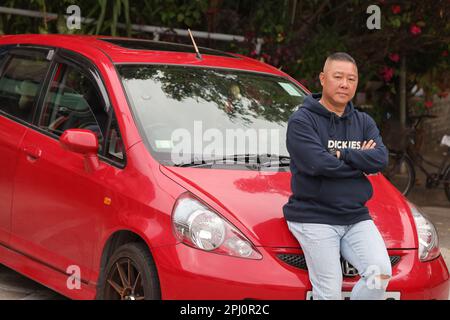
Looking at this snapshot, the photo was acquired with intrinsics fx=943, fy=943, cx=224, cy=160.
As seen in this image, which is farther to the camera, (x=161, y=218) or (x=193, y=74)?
(x=193, y=74)

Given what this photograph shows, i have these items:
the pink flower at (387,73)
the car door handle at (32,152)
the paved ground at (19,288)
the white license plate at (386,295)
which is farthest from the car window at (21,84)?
the pink flower at (387,73)

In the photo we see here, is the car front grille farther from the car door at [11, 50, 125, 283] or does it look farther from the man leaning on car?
the car door at [11, 50, 125, 283]

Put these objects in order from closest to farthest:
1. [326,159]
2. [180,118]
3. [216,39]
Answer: [326,159], [180,118], [216,39]

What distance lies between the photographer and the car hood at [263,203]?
4.71 m

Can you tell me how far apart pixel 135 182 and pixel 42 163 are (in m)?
0.97

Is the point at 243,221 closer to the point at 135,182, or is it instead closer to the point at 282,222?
the point at 282,222

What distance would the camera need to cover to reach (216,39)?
9422 millimetres

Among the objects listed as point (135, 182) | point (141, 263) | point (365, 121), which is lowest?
point (141, 263)

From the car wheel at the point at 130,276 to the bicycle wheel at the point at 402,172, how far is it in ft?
22.0

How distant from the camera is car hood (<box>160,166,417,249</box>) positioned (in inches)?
186

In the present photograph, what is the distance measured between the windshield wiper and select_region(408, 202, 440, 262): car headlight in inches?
31.0

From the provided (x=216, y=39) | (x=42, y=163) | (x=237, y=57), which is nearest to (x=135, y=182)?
(x=42, y=163)

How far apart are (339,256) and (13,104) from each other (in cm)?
285

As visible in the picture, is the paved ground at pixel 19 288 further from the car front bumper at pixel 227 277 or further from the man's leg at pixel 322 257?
the man's leg at pixel 322 257
